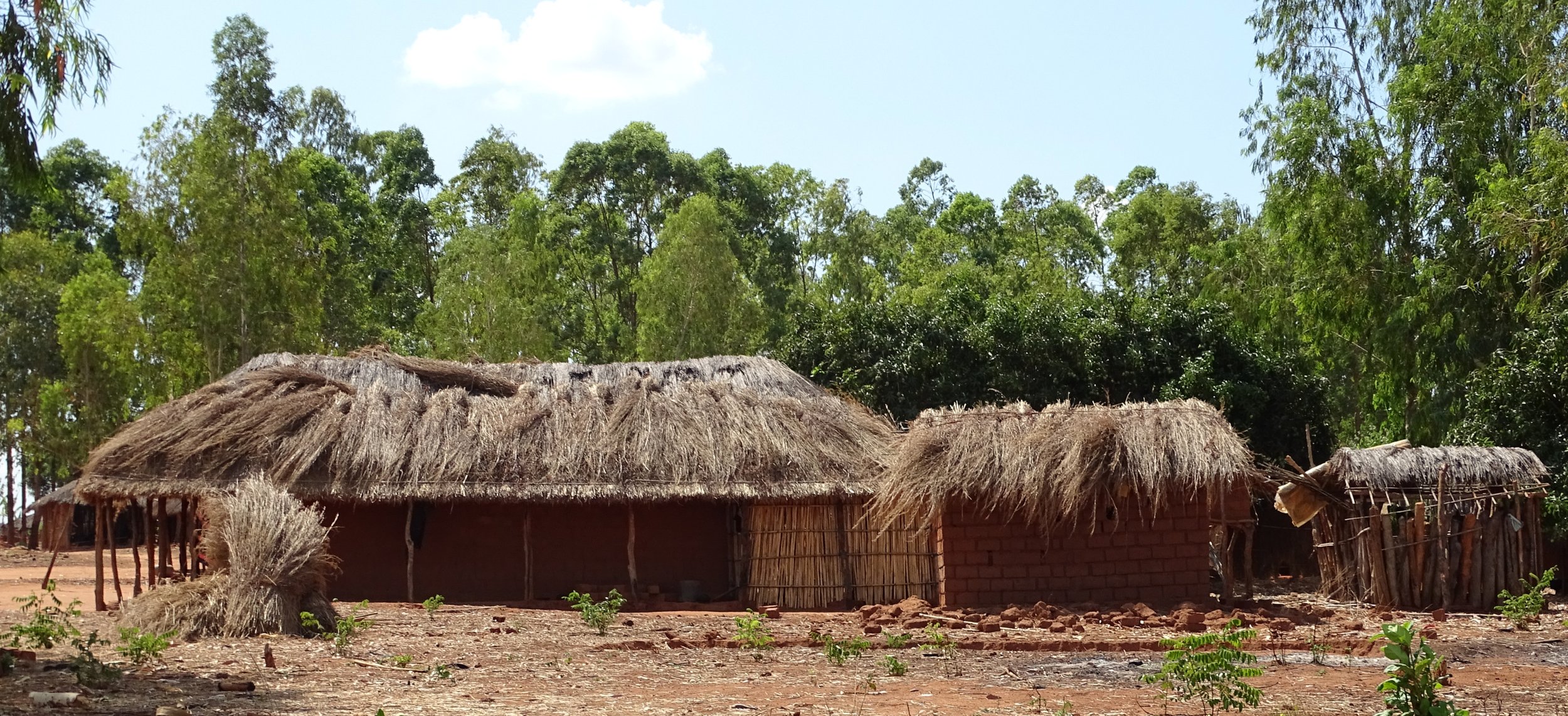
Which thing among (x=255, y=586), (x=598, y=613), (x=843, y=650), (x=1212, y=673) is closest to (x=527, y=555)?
(x=598, y=613)

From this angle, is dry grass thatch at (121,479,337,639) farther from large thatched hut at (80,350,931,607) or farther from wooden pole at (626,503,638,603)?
wooden pole at (626,503,638,603)

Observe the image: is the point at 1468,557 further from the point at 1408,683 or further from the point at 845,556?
the point at 1408,683

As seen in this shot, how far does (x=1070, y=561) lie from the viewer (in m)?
14.7

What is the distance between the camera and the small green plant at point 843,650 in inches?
414

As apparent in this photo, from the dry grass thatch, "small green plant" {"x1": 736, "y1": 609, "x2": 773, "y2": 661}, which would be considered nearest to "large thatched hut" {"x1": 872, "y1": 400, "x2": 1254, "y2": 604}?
"small green plant" {"x1": 736, "y1": 609, "x2": 773, "y2": 661}

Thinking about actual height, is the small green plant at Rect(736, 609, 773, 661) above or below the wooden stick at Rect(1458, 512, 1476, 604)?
below

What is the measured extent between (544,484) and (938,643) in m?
7.13

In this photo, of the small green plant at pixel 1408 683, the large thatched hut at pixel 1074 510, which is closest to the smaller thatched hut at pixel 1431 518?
the large thatched hut at pixel 1074 510

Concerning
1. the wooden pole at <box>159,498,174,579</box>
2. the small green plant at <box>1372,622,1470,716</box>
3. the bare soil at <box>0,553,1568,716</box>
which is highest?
the wooden pole at <box>159,498,174,579</box>

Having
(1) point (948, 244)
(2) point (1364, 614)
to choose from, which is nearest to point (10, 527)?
(1) point (948, 244)

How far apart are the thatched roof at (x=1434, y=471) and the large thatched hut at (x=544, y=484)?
16.4ft

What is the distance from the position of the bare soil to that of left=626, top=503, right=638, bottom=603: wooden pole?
8.84 ft

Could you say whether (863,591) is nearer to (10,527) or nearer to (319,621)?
(319,621)

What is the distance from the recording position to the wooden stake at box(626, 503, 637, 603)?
17.2 meters
